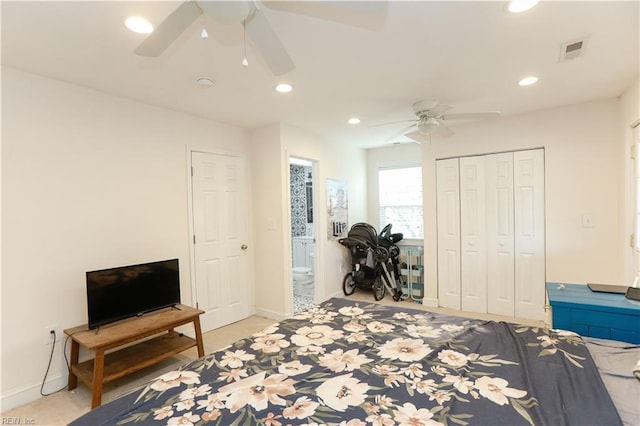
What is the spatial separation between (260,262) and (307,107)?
214 cm

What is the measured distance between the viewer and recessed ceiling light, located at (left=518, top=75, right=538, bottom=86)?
9.06 ft

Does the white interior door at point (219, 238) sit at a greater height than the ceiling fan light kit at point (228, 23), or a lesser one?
lesser

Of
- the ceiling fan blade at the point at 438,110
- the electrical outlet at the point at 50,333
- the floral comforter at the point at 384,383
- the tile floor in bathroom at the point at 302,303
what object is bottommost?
the tile floor in bathroom at the point at 302,303

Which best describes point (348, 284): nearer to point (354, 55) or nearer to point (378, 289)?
point (378, 289)

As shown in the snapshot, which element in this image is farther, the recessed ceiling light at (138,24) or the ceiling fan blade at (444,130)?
the ceiling fan blade at (444,130)

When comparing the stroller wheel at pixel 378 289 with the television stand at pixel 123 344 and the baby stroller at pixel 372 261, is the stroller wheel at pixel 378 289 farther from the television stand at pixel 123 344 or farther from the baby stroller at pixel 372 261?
the television stand at pixel 123 344

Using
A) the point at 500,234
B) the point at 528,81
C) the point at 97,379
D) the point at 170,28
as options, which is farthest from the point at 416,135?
the point at 97,379

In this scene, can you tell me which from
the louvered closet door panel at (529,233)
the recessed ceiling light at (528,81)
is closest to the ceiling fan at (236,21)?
the recessed ceiling light at (528,81)

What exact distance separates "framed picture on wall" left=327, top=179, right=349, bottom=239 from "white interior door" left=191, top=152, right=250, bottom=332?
1.32 m

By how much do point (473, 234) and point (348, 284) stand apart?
2.11m

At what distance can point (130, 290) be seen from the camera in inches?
110

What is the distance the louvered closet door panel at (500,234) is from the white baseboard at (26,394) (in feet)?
15.2

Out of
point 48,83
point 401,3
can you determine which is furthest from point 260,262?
point 401,3

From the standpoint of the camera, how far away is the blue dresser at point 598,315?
195 cm
